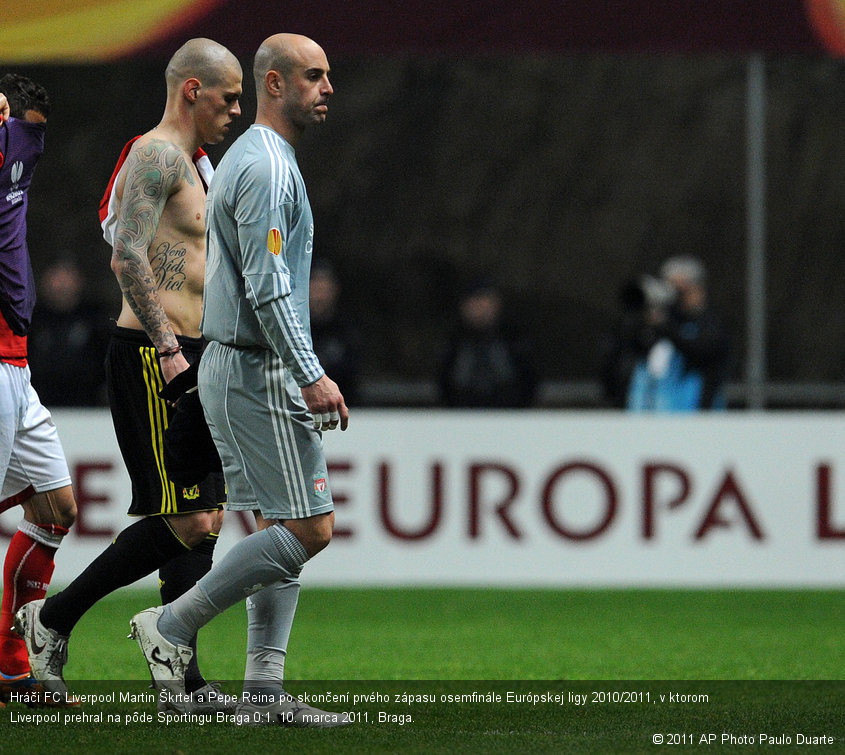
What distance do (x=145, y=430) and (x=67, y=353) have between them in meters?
5.41

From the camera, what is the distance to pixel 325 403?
4441mm

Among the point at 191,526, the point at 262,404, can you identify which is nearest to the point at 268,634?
the point at 191,526

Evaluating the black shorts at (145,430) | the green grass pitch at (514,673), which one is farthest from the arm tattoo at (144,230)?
the green grass pitch at (514,673)

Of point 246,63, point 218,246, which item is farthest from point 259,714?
point 246,63

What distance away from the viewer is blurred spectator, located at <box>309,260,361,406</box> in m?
10.2

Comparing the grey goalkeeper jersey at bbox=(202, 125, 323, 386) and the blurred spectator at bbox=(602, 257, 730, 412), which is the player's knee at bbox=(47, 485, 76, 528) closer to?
the grey goalkeeper jersey at bbox=(202, 125, 323, 386)

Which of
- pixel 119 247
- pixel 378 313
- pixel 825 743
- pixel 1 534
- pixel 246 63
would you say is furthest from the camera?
pixel 378 313

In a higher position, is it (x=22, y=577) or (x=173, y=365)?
(x=173, y=365)

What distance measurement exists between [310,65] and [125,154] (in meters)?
0.84

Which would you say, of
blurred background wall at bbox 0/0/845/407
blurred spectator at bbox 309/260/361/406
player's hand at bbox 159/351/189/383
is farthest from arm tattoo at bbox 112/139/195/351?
blurred background wall at bbox 0/0/845/407

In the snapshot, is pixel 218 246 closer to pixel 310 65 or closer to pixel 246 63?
pixel 310 65

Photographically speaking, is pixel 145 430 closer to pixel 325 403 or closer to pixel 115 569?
pixel 115 569

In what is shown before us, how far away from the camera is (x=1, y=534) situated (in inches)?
332

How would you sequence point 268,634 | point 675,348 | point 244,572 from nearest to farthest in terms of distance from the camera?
point 244,572
point 268,634
point 675,348
